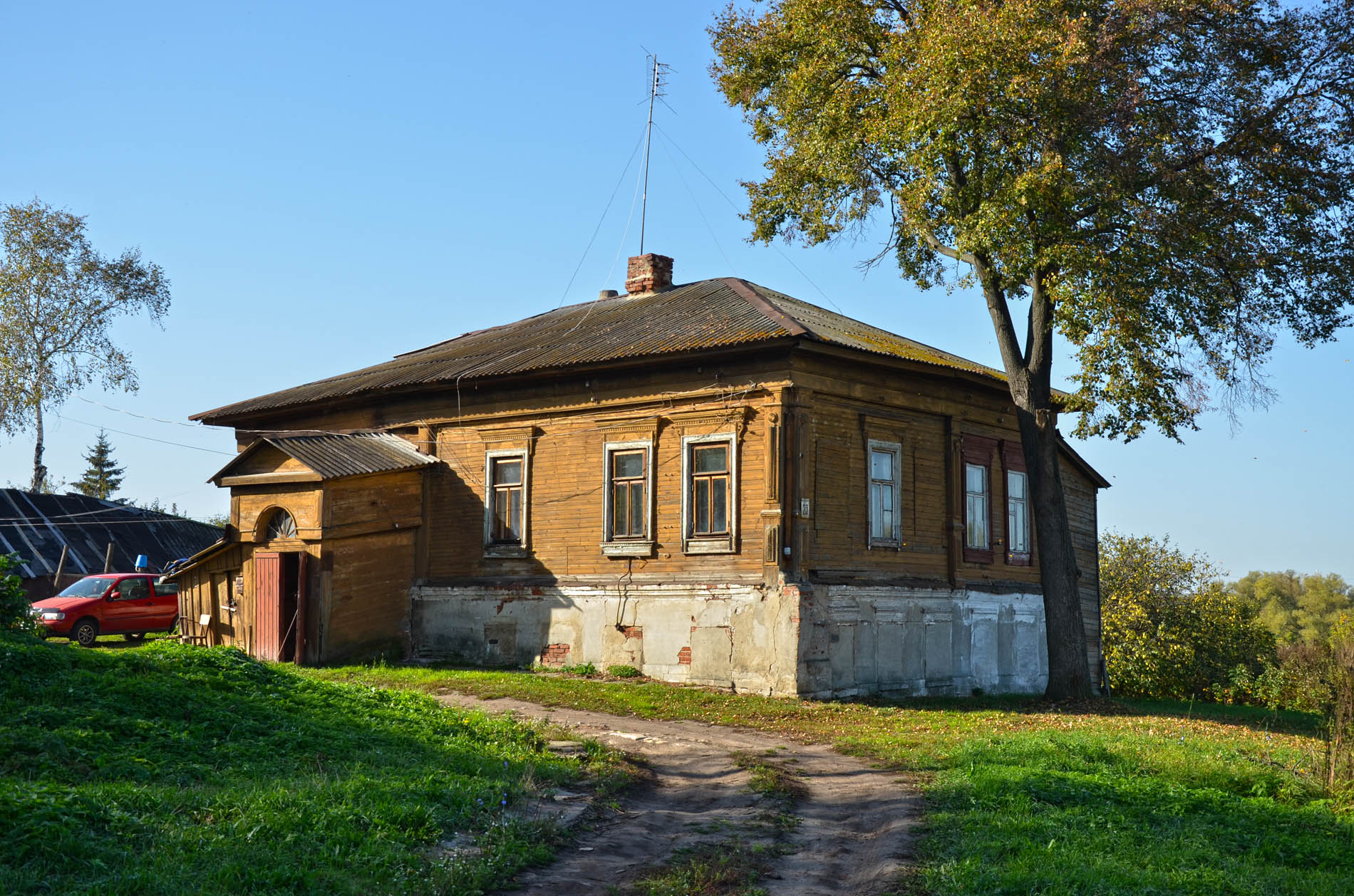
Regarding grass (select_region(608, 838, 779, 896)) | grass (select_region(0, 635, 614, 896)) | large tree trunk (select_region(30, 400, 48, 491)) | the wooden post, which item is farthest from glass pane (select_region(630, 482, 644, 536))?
large tree trunk (select_region(30, 400, 48, 491))

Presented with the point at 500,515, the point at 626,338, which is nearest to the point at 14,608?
the point at 500,515

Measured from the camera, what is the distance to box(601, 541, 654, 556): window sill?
19.5m

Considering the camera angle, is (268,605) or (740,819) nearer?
A: (740,819)

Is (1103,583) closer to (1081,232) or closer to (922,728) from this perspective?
(1081,232)

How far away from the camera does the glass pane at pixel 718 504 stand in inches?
744

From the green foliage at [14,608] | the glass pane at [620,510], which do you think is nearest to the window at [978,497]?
the glass pane at [620,510]

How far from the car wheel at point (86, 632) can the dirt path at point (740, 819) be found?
52.5ft

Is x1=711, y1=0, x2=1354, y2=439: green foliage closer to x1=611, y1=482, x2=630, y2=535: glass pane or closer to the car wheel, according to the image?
x1=611, y1=482, x2=630, y2=535: glass pane

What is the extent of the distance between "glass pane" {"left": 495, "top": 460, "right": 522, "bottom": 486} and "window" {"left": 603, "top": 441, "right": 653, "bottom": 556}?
2247 mm

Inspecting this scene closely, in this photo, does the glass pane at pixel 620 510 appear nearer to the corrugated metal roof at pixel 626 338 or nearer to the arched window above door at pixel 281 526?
the corrugated metal roof at pixel 626 338

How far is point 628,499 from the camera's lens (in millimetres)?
20062

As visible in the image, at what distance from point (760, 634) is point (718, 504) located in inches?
93.9

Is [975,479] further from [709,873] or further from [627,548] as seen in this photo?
[709,873]

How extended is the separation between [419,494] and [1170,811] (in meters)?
16.1
